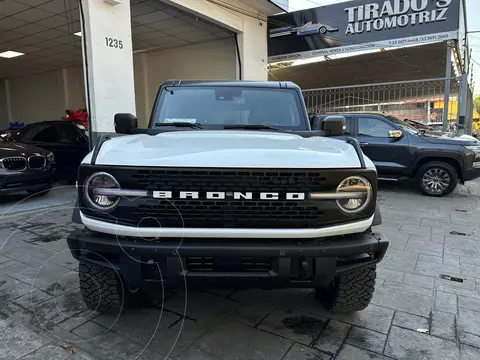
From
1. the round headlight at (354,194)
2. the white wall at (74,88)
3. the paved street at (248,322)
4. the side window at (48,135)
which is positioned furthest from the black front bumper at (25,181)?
the white wall at (74,88)

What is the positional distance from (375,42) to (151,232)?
37.9ft

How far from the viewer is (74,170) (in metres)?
8.62

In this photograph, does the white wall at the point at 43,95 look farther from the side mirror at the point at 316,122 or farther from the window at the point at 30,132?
the side mirror at the point at 316,122

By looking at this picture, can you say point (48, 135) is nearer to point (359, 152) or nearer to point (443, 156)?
point (359, 152)

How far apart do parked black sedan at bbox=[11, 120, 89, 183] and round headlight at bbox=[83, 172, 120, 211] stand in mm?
6791

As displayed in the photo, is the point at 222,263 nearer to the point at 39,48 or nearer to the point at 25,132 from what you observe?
the point at 25,132

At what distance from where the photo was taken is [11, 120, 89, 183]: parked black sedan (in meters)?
8.57

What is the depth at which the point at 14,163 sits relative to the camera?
6.50m

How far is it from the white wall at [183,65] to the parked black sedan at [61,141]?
4.52 meters

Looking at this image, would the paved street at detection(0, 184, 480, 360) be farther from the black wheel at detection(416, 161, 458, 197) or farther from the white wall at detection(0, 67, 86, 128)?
the white wall at detection(0, 67, 86, 128)

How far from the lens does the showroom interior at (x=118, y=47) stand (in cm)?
743

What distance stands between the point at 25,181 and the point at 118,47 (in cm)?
315

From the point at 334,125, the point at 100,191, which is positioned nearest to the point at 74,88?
the point at 334,125

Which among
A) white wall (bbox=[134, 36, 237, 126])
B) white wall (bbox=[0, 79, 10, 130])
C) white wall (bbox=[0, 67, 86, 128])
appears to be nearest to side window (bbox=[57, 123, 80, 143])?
white wall (bbox=[134, 36, 237, 126])
